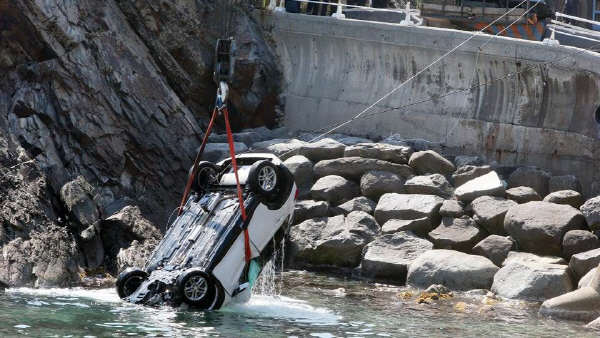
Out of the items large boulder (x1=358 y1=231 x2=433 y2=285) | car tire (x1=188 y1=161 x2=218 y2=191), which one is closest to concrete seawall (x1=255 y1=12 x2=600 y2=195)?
large boulder (x1=358 y1=231 x2=433 y2=285)

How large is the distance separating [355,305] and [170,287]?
97.0 inches

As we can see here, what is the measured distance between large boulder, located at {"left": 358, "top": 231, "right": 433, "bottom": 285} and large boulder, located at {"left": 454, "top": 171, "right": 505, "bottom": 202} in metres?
1.18

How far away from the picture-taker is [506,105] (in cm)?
1934

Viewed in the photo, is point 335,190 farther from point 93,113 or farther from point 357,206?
point 93,113

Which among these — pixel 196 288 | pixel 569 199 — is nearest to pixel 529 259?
pixel 569 199

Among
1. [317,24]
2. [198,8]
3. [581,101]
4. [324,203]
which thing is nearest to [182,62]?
[198,8]

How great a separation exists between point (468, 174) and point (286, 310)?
17.9 feet

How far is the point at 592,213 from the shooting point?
16062 millimetres

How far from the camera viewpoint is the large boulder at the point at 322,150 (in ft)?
63.8

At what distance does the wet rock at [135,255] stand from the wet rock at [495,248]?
475 cm

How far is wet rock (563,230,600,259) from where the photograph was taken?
15.8 metres

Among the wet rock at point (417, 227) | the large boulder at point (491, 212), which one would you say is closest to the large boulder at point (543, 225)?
the large boulder at point (491, 212)

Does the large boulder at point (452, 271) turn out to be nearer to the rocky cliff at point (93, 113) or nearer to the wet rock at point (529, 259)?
the wet rock at point (529, 259)

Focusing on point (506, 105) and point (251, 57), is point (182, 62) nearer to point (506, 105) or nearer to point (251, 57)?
point (251, 57)
